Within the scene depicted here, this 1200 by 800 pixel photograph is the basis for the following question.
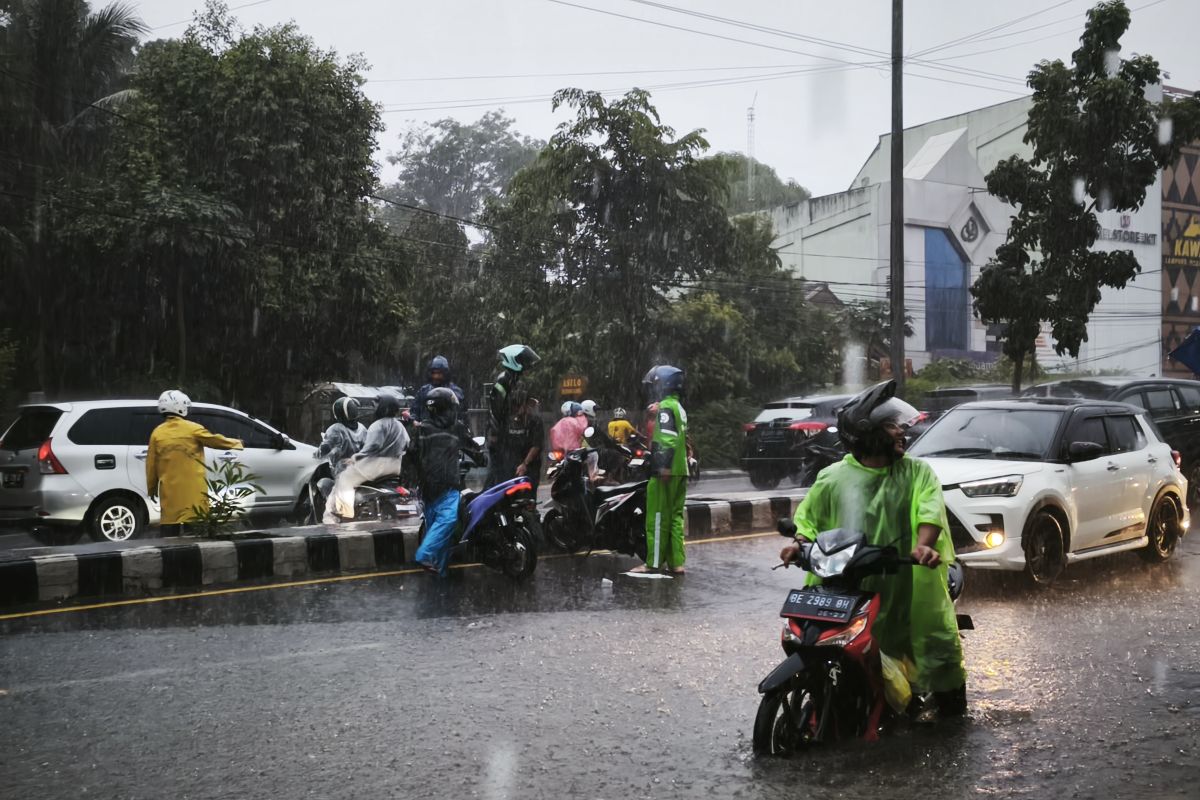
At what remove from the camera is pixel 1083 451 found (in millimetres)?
9266

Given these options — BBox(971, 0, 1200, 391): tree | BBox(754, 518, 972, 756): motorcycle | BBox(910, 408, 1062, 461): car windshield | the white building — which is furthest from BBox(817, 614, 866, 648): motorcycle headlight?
the white building

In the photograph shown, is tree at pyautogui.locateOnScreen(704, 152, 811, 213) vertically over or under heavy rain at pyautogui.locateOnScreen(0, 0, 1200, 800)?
over

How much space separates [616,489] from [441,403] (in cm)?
187

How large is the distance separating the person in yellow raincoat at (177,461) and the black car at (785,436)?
12625mm

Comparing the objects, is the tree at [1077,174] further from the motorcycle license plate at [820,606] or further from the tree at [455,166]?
the tree at [455,166]

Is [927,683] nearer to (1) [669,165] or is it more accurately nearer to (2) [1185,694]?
(2) [1185,694]

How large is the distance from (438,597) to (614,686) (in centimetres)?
308

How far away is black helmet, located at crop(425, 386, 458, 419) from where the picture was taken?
32.4 feet

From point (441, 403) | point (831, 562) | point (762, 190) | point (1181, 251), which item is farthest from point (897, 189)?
point (762, 190)

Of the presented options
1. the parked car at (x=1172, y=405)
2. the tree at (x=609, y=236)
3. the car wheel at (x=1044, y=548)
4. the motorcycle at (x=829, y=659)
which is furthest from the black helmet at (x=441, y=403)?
the tree at (x=609, y=236)

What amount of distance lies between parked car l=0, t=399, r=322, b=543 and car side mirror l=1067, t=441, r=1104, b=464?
7.23 m

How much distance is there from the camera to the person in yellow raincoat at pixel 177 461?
10.1 metres

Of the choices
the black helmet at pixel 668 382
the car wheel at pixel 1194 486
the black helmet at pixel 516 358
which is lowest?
the car wheel at pixel 1194 486

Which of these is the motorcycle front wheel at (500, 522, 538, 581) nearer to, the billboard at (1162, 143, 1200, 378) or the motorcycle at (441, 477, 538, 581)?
the motorcycle at (441, 477, 538, 581)
